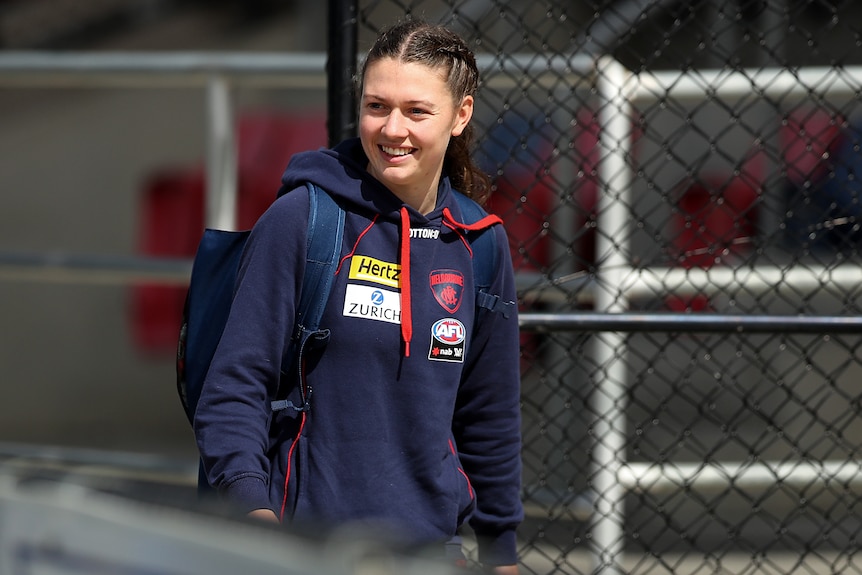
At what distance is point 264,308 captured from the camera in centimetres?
213

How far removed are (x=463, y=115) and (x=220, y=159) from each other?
1755 millimetres

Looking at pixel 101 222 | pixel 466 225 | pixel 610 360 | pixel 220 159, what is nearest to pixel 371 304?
pixel 466 225

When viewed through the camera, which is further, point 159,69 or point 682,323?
point 159,69

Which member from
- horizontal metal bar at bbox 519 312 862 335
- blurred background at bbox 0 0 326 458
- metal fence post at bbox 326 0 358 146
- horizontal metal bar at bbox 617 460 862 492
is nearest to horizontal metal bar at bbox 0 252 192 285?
metal fence post at bbox 326 0 358 146

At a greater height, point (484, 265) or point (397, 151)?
point (397, 151)

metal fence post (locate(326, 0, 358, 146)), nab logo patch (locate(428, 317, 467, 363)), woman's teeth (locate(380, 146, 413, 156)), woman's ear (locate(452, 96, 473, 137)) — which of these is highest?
metal fence post (locate(326, 0, 358, 146))

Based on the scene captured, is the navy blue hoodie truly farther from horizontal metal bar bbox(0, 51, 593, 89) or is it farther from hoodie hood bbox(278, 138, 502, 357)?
horizontal metal bar bbox(0, 51, 593, 89)

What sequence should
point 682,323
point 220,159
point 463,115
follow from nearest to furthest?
point 463,115 < point 682,323 < point 220,159

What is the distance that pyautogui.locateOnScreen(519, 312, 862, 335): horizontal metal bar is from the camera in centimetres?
311

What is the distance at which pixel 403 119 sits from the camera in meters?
2.23

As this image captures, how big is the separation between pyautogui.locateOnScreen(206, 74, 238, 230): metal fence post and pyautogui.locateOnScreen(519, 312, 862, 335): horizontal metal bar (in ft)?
4.24

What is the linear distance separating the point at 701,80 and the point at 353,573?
2657 mm

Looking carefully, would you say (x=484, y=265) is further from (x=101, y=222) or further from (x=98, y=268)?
(x=101, y=222)

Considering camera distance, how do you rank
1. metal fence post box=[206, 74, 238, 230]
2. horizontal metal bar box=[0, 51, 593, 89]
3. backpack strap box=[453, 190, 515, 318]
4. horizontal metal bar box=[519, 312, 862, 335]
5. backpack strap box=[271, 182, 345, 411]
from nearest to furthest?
1. backpack strap box=[271, 182, 345, 411]
2. backpack strap box=[453, 190, 515, 318]
3. horizontal metal bar box=[519, 312, 862, 335]
4. horizontal metal bar box=[0, 51, 593, 89]
5. metal fence post box=[206, 74, 238, 230]
